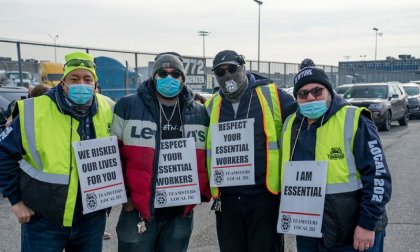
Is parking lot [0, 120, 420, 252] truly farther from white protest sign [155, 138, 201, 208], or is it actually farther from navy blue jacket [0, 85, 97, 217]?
navy blue jacket [0, 85, 97, 217]

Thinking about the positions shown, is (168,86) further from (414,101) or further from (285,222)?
(414,101)

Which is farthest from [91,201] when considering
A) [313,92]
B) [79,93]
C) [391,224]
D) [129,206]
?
[391,224]

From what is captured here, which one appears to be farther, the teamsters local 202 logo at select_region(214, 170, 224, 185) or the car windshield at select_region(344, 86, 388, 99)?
the car windshield at select_region(344, 86, 388, 99)

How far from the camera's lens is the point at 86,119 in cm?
299

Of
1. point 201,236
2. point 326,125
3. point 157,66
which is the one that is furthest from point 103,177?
point 201,236

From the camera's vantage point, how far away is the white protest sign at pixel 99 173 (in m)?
2.90

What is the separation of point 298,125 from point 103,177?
141 cm

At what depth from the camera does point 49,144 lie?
2.78 metres

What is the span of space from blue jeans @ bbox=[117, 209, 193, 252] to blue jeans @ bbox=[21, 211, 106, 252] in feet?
0.60

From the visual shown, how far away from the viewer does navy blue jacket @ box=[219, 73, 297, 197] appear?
10.3ft

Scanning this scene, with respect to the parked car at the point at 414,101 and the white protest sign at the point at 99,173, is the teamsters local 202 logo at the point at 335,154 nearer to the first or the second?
the white protest sign at the point at 99,173

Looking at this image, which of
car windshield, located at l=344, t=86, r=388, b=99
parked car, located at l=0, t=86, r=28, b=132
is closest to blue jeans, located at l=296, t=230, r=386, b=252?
parked car, located at l=0, t=86, r=28, b=132

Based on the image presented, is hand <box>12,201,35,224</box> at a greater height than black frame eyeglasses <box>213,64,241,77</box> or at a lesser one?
lesser

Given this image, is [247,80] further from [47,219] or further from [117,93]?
[117,93]
